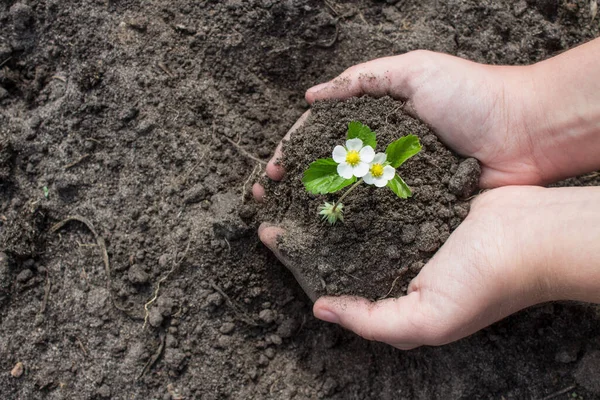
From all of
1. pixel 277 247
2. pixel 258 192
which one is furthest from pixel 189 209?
pixel 277 247

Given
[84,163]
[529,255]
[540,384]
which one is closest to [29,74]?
[84,163]

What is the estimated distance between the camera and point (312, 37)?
8.76 feet

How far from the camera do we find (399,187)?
201 centimetres

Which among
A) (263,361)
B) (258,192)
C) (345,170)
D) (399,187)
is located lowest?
(263,361)

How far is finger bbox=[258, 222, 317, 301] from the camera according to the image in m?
2.28

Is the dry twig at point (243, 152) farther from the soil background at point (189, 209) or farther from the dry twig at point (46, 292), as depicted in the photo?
the dry twig at point (46, 292)

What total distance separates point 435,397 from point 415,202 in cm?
92

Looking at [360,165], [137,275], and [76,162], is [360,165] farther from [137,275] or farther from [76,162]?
[76,162]

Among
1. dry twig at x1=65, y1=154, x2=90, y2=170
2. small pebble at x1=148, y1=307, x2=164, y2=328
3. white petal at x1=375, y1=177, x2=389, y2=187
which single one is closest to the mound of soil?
white petal at x1=375, y1=177, x2=389, y2=187

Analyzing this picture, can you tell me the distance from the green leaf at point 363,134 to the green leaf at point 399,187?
158 millimetres

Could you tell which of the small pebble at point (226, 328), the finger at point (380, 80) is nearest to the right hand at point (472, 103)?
the finger at point (380, 80)

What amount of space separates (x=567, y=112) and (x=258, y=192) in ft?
4.52

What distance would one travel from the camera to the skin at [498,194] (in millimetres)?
1934

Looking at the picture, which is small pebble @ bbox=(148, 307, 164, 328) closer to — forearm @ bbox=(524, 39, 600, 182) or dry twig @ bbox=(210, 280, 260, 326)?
dry twig @ bbox=(210, 280, 260, 326)
